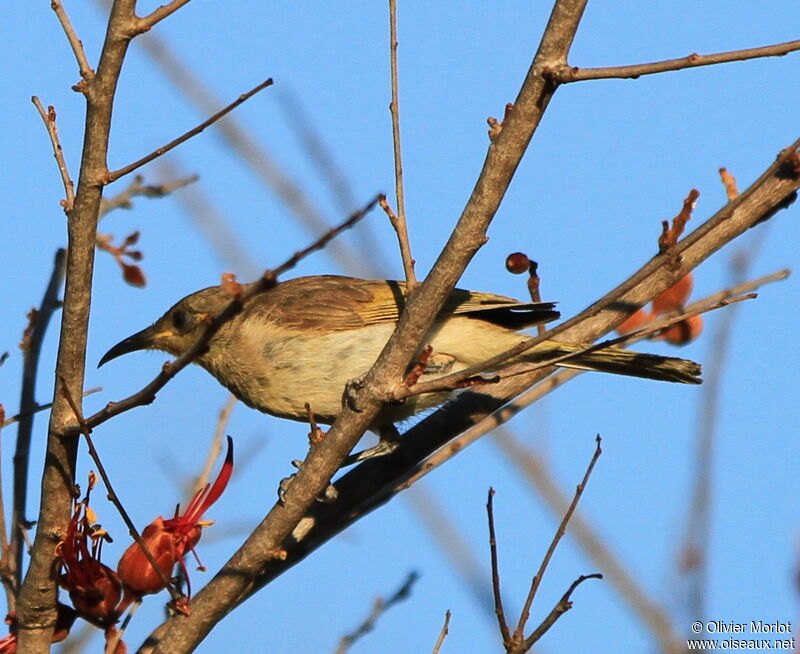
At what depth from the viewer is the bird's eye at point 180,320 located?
606cm

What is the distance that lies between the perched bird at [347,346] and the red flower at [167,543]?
110cm

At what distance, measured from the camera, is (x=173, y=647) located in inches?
137

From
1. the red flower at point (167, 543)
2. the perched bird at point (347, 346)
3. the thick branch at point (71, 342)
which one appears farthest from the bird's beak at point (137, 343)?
the thick branch at point (71, 342)

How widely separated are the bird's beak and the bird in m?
0.54

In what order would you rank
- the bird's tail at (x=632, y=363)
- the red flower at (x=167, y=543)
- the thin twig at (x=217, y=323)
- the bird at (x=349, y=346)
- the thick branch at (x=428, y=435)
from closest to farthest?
the thin twig at (x=217, y=323), the thick branch at (x=428, y=435), the red flower at (x=167, y=543), the bird's tail at (x=632, y=363), the bird at (x=349, y=346)

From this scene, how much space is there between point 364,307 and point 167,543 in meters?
1.91

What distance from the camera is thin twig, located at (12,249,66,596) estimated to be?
13.0 feet

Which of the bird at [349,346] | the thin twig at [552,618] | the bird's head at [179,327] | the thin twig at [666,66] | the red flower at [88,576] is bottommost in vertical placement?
the thin twig at [552,618]

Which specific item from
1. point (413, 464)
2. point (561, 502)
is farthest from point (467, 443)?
point (561, 502)

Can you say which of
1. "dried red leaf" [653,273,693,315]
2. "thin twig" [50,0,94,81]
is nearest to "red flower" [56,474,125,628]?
"thin twig" [50,0,94,81]

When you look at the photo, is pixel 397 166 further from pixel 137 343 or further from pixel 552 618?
pixel 137 343

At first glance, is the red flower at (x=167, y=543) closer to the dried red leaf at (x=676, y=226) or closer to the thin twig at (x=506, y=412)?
the thin twig at (x=506, y=412)

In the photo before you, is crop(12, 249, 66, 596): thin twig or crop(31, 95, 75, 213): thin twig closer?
crop(31, 95, 75, 213): thin twig

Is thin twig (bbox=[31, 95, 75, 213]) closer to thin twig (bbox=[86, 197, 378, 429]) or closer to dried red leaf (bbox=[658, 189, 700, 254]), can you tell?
thin twig (bbox=[86, 197, 378, 429])
